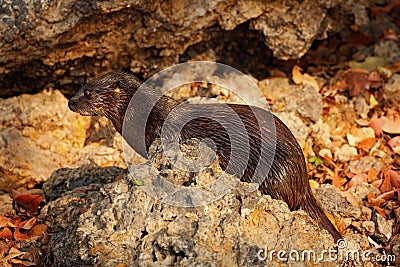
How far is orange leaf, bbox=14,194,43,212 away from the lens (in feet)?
15.5

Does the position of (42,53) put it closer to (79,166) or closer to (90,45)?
(90,45)

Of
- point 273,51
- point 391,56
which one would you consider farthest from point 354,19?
point 273,51

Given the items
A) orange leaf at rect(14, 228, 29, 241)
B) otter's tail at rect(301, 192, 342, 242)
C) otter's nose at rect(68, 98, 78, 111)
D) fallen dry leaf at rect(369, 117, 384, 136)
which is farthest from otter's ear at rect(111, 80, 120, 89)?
fallen dry leaf at rect(369, 117, 384, 136)

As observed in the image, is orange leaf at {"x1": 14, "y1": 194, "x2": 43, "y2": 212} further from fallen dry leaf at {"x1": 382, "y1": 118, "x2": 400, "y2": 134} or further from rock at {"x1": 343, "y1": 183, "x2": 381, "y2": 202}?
fallen dry leaf at {"x1": 382, "y1": 118, "x2": 400, "y2": 134}

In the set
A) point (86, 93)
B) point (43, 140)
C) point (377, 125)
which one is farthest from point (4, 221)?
point (377, 125)

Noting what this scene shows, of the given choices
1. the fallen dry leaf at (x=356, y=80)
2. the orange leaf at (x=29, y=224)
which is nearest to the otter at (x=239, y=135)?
the orange leaf at (x=29, y=224)

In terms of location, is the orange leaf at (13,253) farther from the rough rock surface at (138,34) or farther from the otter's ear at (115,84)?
the rough rock surface at (138,34)

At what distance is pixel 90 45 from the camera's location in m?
5.14

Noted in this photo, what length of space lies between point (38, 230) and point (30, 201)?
0.41 metres

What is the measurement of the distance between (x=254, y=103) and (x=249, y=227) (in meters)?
2.04

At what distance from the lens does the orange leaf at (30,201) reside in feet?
15.5

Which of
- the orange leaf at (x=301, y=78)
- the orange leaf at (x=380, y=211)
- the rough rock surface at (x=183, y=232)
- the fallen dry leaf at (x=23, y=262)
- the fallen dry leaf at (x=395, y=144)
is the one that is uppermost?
the rough rock surface at (x=183, y=232)

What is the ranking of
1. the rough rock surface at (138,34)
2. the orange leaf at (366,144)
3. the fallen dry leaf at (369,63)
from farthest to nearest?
the fallen dry leaf at (369,63), the orange leaf at (366,144), the rough rock surface at (138,34)

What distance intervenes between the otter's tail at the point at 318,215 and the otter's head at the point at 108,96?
4.40 ft
